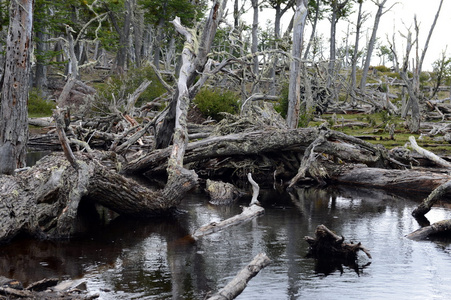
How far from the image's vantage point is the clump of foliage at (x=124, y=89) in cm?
2266

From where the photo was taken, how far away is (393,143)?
1845cm

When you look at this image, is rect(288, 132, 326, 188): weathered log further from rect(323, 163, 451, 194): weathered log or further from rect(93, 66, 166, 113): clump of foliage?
rect(93, 66, 166, 113): clump of foliage

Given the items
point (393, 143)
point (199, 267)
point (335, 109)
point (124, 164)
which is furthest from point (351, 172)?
point (335, 109)

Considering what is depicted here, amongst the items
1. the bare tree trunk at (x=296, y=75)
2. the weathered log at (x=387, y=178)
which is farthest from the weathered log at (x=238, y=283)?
the bare tree trunk at (x=296, y=75)

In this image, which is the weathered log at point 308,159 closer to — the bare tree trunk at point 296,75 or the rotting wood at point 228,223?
the rotting wood at point 228,223

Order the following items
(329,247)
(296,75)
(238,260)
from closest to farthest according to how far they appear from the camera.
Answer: (238,260)
(329,247)
(296,75)

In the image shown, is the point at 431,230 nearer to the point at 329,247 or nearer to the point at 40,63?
the point at 329,247

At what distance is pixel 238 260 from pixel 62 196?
3.22m

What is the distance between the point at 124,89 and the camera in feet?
79.2

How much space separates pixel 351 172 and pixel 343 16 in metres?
33.8

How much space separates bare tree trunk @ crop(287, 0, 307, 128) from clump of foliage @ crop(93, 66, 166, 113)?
7808mm

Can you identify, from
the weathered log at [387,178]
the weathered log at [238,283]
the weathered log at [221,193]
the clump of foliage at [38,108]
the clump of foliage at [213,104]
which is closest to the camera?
the weathered log at [238,283]

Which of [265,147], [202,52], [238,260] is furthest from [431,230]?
[202,52]

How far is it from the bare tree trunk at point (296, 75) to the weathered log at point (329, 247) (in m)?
10.8
